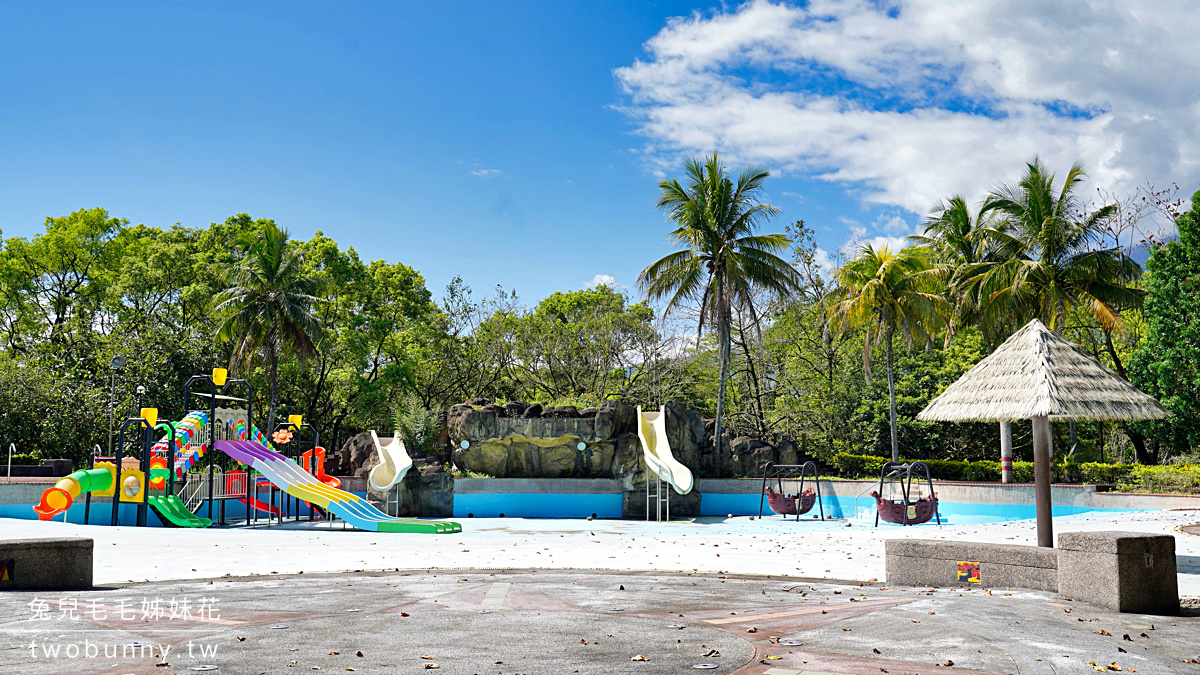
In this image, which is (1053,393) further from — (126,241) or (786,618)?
(126,241)

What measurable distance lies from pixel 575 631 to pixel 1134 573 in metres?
4.68

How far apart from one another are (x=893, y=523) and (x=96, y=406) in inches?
1065

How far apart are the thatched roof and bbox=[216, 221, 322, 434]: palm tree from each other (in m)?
26.0

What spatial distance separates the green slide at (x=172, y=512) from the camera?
17828 millimetres

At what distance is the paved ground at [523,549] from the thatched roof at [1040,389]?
1920 millimetres

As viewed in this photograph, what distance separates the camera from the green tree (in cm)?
2528

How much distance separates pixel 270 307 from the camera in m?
30.8

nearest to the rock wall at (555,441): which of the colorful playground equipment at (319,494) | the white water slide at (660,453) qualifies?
the white water slide at (660,453)

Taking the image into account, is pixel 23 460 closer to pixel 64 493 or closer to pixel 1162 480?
pixel 64 493

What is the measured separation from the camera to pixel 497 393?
38.7 metres

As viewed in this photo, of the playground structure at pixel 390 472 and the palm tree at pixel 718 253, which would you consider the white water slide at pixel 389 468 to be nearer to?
the playground structure at pixel 390 472

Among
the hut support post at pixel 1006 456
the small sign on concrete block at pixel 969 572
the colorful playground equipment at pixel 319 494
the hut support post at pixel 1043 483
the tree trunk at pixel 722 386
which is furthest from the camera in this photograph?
the tree trunk at pixel 722 386

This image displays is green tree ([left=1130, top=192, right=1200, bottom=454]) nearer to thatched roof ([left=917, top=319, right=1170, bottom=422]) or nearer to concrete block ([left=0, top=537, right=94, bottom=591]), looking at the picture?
thatched roof ([left=917, top=319, right=1170, bottom=422])

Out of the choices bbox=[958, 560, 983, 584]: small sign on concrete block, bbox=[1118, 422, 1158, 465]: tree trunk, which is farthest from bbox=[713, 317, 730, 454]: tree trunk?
bbox=[958, 560, 983, 584]: small sign on concrete block
